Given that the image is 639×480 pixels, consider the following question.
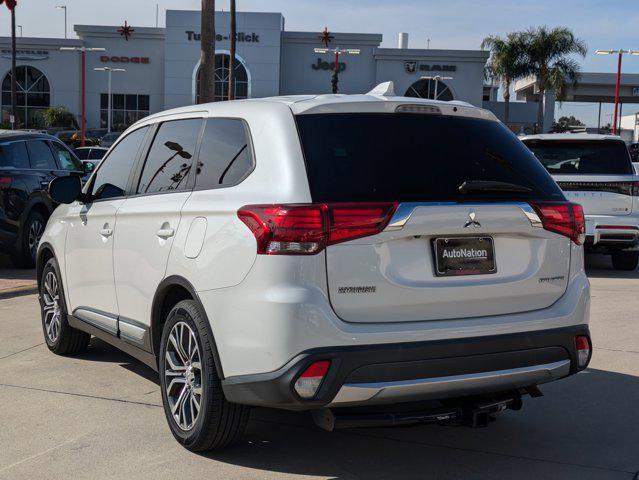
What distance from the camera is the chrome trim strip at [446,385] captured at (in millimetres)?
3828

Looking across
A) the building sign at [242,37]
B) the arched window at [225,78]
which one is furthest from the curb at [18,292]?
the building sign at [242,37]

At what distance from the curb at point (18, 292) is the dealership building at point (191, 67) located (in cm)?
5783

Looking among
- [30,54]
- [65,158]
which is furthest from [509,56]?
[65,158]

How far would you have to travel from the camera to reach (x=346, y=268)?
387 cm

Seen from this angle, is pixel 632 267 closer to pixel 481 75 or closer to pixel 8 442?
pixel 8 442

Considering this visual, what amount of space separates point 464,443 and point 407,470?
57 cm

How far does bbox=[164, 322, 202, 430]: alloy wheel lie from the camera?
4.48 m

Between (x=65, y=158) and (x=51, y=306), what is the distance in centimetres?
643

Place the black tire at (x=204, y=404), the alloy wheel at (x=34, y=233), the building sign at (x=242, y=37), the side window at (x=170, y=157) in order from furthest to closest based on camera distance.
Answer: the building sign at (x=242, y=37), the alloy wheel at (x=34, y=233), the side window at (x=170, y=157), the black tire at (x=204, y=404)

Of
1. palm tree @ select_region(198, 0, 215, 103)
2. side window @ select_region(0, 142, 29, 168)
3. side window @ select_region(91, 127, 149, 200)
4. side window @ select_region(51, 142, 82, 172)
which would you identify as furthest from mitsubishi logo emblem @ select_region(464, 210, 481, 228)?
palm tree @ select_region(198, 0, 215, 103)

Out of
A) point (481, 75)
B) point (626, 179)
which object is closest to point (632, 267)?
point (626, 179)

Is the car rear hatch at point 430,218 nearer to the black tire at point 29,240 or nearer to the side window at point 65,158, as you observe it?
the black tire at point 29,240

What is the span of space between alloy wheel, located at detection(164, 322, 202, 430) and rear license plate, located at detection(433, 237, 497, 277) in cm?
128

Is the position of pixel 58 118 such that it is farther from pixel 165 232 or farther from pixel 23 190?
pixel 165 232
